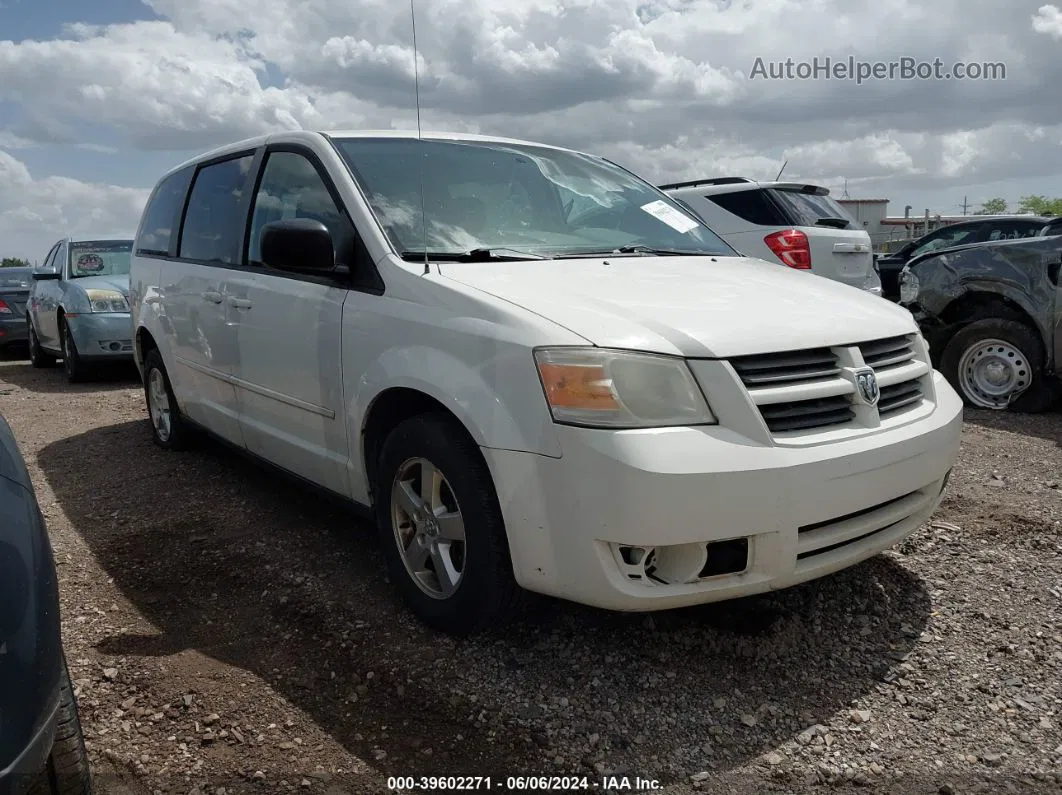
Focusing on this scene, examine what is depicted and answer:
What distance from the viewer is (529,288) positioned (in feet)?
9.17

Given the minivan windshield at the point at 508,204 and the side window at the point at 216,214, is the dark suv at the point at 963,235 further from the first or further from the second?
the side window at the point at 216,214

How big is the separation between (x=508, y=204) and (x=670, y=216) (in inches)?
33.1

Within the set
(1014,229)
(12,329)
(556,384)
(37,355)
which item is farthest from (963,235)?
(12,329)

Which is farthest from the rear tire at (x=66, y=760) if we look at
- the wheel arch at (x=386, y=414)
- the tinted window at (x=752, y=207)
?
the tinted window at (x=752, y=207)

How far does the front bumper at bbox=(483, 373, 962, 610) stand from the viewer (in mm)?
2342

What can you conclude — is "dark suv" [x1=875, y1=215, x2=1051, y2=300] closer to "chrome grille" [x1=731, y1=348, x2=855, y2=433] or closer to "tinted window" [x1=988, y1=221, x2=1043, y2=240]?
"tinted window" [x1=988, y1=221, x2=1043, y2=240]

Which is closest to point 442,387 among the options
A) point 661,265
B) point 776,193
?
point 661,265

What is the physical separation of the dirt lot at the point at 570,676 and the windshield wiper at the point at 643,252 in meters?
1.33

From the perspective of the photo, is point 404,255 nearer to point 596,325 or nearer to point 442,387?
point 442,387

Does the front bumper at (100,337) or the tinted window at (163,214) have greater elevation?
the tinted window at (163,214)

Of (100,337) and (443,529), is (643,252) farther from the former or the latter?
(100,337)

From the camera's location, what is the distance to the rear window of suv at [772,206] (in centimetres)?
761

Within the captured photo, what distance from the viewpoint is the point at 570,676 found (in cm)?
276

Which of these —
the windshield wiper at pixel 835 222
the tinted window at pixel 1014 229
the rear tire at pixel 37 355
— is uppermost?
the windshield wiper at pixel 835 222
